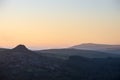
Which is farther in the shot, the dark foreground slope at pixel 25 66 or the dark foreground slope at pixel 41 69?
A: the dark foreground slope at pixel 41 69

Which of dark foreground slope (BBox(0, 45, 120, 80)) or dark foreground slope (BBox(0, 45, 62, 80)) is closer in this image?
dark foreground slope (BBox(0, 45, 62, 80))

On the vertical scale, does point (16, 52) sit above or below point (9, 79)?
above

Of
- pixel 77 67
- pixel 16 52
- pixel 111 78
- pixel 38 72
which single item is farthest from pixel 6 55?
pixel 111 78

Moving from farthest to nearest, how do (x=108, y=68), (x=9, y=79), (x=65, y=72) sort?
(x=108, y=68), (x=65, y=72), (x=9, y=79)

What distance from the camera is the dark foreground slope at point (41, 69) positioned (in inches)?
3000

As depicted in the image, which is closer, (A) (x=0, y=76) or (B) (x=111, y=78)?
(A) (x=0, y=76)

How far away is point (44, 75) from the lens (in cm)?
7700

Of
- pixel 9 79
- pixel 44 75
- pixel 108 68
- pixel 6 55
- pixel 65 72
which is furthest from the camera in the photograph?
pixel 108 68

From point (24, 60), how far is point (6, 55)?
260 inches

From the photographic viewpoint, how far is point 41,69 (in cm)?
8219

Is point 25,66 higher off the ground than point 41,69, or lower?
higher

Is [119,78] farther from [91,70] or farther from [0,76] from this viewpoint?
[0,76]

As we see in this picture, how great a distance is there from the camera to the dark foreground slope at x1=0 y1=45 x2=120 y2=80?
76.2 metres

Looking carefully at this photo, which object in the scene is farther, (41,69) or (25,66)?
(25,66)
